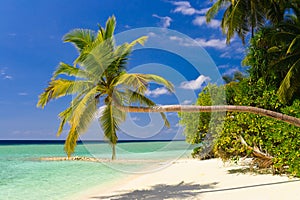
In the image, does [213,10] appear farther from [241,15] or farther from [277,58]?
[277,58]

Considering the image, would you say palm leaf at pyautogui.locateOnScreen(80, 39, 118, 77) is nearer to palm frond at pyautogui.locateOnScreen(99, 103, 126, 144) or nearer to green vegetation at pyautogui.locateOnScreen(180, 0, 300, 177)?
palm frond at pyautogui.locateOnScreen(99, 103, 126, 144)

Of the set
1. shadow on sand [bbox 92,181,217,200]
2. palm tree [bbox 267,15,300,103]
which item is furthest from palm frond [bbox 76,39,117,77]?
palm tree [bbox 267,15,300,103]

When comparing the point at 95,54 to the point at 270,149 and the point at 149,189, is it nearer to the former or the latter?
the point at 149,189

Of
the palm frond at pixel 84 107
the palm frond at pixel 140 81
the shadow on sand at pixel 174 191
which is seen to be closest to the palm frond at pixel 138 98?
the palm frond at pixel 140 81

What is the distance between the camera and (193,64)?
937 centimetres

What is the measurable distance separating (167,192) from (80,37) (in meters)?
5.19

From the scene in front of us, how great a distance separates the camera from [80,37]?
858 centimetres

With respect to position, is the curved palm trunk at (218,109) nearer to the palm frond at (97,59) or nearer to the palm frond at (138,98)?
the palm frond at (138,98)

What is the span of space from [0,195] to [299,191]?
34.3ft

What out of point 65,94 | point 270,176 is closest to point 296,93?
point 270,176

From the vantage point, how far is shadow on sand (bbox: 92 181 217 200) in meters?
8.88

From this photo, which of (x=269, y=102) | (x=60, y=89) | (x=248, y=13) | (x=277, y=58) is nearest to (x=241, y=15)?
(x=248, y=13)

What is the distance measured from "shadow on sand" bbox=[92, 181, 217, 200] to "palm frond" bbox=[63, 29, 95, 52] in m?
4.61

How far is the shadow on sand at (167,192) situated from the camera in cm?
888
